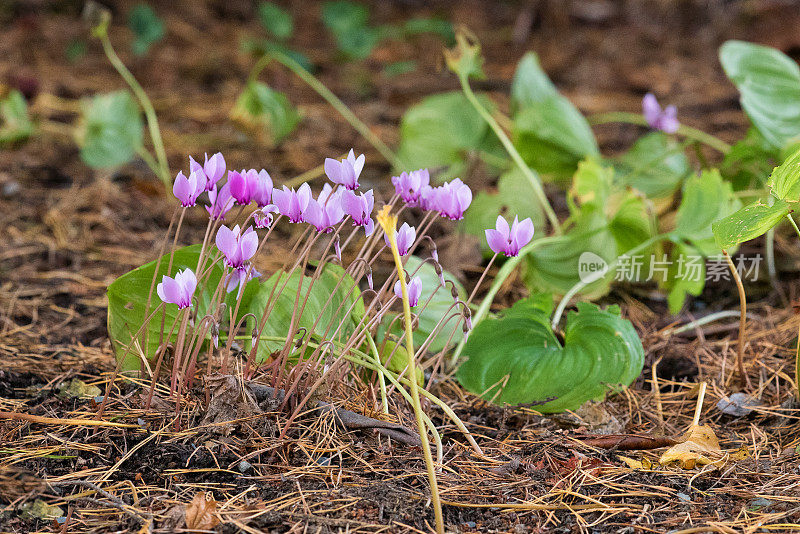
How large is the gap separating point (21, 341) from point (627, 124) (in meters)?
3.10

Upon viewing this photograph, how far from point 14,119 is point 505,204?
7.38ft

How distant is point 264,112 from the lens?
10.6 ft

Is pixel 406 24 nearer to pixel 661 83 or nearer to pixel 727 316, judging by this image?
pixel 661 83

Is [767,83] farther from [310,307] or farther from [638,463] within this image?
[310,307]

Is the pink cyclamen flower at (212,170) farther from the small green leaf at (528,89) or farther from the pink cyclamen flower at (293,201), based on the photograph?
the small green leaf at (528,89)

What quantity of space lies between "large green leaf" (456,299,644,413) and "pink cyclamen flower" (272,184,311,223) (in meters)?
0.63

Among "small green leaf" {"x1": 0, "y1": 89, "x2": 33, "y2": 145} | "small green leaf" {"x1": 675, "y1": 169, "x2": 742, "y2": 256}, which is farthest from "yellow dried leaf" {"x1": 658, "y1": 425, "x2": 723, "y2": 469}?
"small green leaf" {"x1": 0, "y1": 89, "x2": 33, "y2": 145}

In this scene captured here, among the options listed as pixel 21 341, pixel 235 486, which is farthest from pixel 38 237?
pixel 235 486

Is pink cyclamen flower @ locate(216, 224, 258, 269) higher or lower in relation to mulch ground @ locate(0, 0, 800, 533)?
higher

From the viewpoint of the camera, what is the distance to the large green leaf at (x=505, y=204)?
8.09ft

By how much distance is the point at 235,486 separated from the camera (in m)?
1.32

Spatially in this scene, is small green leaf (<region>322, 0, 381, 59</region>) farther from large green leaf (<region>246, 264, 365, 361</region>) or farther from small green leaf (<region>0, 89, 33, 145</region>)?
large green leaf (<region>246, 264, 365, 361</region>)

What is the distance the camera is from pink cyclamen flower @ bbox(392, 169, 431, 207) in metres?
1.45

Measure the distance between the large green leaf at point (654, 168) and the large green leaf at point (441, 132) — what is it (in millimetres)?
593
